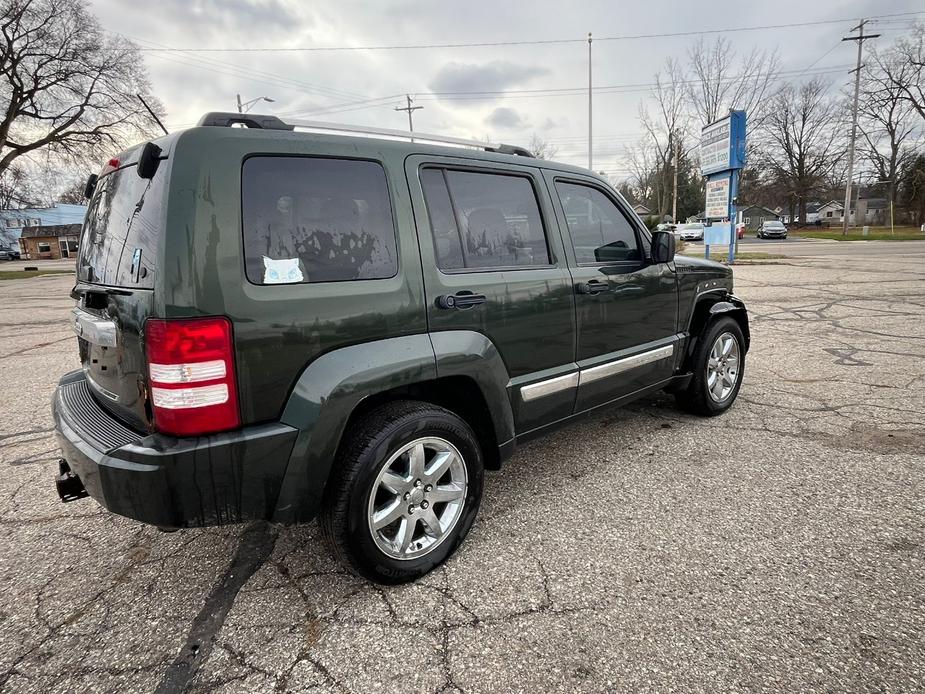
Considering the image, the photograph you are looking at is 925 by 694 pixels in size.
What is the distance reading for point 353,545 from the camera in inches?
83.0

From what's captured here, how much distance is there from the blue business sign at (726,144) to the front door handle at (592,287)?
1500 centimetres

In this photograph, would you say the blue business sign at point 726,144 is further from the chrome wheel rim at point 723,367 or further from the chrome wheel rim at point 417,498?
the chrome wheel rim at point 417,498

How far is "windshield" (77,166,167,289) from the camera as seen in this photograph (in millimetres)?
1858

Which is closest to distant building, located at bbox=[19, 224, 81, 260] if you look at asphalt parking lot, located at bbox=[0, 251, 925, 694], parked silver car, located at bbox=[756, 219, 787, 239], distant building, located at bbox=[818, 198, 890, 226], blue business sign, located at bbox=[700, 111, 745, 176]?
blue business sign, located at bbox=[700, 111, 745, 176]

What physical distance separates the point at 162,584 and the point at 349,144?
2.10m

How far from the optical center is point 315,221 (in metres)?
2.08

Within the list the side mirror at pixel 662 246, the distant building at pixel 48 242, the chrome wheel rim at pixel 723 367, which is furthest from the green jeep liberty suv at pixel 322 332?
the distant building at pixel 48 242

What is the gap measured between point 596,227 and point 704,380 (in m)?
1.58

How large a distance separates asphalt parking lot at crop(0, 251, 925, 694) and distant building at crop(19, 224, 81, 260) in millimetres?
85999

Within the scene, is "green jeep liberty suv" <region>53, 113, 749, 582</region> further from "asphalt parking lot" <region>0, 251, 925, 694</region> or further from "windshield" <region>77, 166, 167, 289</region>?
"asphalt parking lot" <region>0, 251, 925, 694</region>

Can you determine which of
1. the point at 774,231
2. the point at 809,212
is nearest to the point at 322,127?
the point at 774,231

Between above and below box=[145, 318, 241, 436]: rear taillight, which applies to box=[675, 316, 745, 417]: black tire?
below

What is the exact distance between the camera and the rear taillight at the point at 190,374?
177cm

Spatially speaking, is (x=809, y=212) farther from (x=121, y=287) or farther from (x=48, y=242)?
(x=48, y=242)
